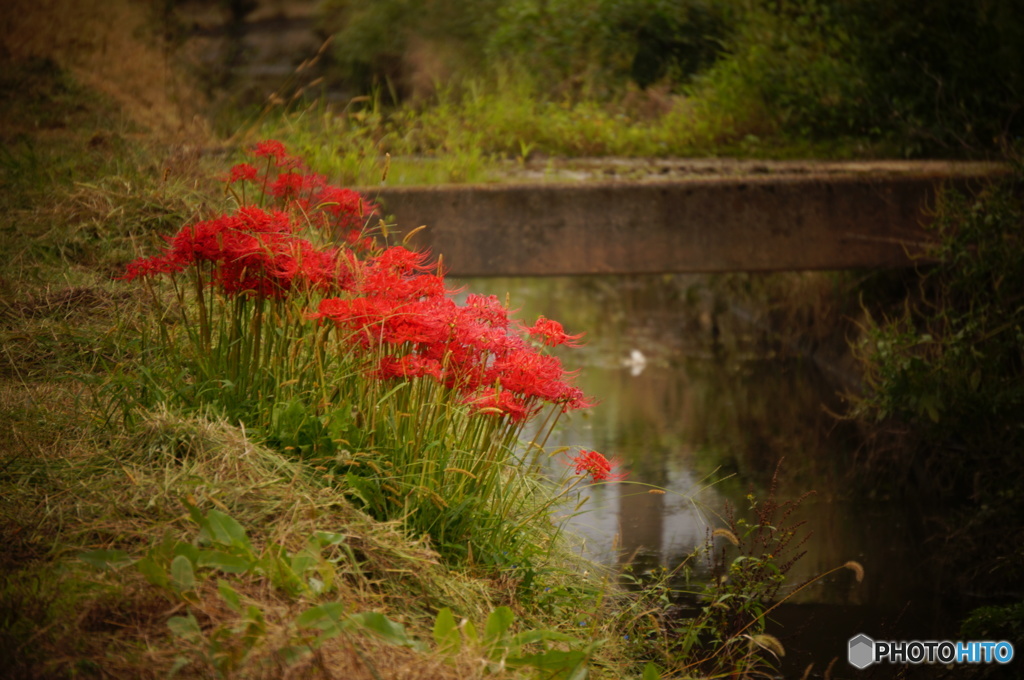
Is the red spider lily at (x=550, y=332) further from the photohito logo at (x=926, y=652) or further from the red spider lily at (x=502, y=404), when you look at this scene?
the photohito logo at (x=926, y=652)

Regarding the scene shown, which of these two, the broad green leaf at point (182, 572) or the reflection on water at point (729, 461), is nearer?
the broad green leaf at point (182, 572)

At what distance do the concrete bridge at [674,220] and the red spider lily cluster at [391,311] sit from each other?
2.35 metres

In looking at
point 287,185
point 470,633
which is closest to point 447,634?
point 470,633

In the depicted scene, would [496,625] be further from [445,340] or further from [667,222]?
[667,222]

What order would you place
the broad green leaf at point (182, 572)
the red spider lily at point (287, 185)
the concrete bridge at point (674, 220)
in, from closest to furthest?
the broad green leaf at point (182, 572), the red spider lily at point (287, 185), the concrete bridge at point (674, 220)

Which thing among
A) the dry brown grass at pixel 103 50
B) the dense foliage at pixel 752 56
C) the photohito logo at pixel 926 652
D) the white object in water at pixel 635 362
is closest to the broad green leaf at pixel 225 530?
the photohito logo at pixel 926 652

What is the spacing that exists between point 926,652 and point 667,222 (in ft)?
8.68

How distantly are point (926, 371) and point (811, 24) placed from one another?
4214 millimetres

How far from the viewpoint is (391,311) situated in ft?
8.04

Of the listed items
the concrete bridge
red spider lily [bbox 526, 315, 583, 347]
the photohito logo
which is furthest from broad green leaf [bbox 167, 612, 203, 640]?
the concrete bridge

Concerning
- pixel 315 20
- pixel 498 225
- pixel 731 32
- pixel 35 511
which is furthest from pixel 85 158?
pixel 315 20

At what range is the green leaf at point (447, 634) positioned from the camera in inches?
79.6

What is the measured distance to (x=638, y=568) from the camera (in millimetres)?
3887

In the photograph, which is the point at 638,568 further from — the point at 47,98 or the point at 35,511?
the point at 47,98
